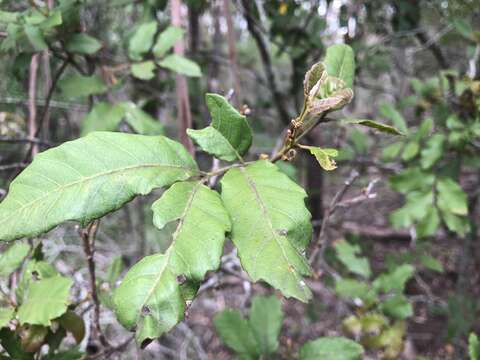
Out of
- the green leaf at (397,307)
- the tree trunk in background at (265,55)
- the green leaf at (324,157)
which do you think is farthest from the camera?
the tree trunk in background at (265,55)

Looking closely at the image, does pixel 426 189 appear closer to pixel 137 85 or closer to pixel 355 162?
pixel 355 162

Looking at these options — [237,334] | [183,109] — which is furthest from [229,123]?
[237,334]

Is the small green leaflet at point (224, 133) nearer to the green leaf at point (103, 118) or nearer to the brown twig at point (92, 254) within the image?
the brown twig at point (92, 254)

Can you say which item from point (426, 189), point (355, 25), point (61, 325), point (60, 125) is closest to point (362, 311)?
point (426, 189)

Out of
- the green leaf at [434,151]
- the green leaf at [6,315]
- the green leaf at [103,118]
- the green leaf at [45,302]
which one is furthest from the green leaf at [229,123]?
the green leaf at [434,151]

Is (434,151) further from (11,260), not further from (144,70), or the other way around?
(11,260)

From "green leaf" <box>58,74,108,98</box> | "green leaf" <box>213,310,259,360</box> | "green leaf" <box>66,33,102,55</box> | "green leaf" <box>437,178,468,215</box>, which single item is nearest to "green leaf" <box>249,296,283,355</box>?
"green leaf" <box>213,310,259,360</box>
